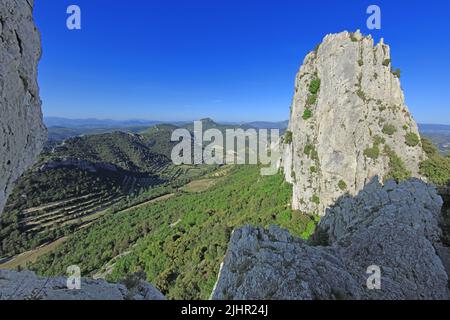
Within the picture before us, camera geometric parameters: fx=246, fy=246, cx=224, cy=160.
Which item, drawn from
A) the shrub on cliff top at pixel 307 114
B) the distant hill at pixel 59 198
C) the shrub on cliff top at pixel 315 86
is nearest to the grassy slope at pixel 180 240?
the distant hill at pixel 59 198

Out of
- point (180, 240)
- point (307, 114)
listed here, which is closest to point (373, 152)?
point (307, 114)

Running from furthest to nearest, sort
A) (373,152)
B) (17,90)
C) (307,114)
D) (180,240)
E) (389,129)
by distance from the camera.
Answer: (180,240), (307,114), (389,129), (373,152), (17,90)

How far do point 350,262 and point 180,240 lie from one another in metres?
58.1

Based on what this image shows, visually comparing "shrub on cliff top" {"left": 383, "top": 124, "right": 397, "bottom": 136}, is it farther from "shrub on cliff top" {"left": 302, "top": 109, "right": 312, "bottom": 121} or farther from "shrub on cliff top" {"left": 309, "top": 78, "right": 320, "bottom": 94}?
"shrub on cliff top" {"left": 309, "top": 78, "right": 320, "bottom": 94}

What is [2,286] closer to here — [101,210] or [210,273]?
[210,273]

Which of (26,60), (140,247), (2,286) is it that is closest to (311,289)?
(2,286)

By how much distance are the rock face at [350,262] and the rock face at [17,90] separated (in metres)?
10.0

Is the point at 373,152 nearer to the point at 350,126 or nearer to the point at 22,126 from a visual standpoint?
the point at 350,126

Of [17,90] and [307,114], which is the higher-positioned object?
[307,114]

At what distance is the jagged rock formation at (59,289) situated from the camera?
8867mm

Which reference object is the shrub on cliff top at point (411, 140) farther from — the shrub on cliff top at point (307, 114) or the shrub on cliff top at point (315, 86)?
the shrub on cliff top at point (315, 86)

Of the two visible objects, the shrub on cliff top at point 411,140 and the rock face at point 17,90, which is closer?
the rock face at point 17,90

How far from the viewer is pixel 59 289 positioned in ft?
31.2
